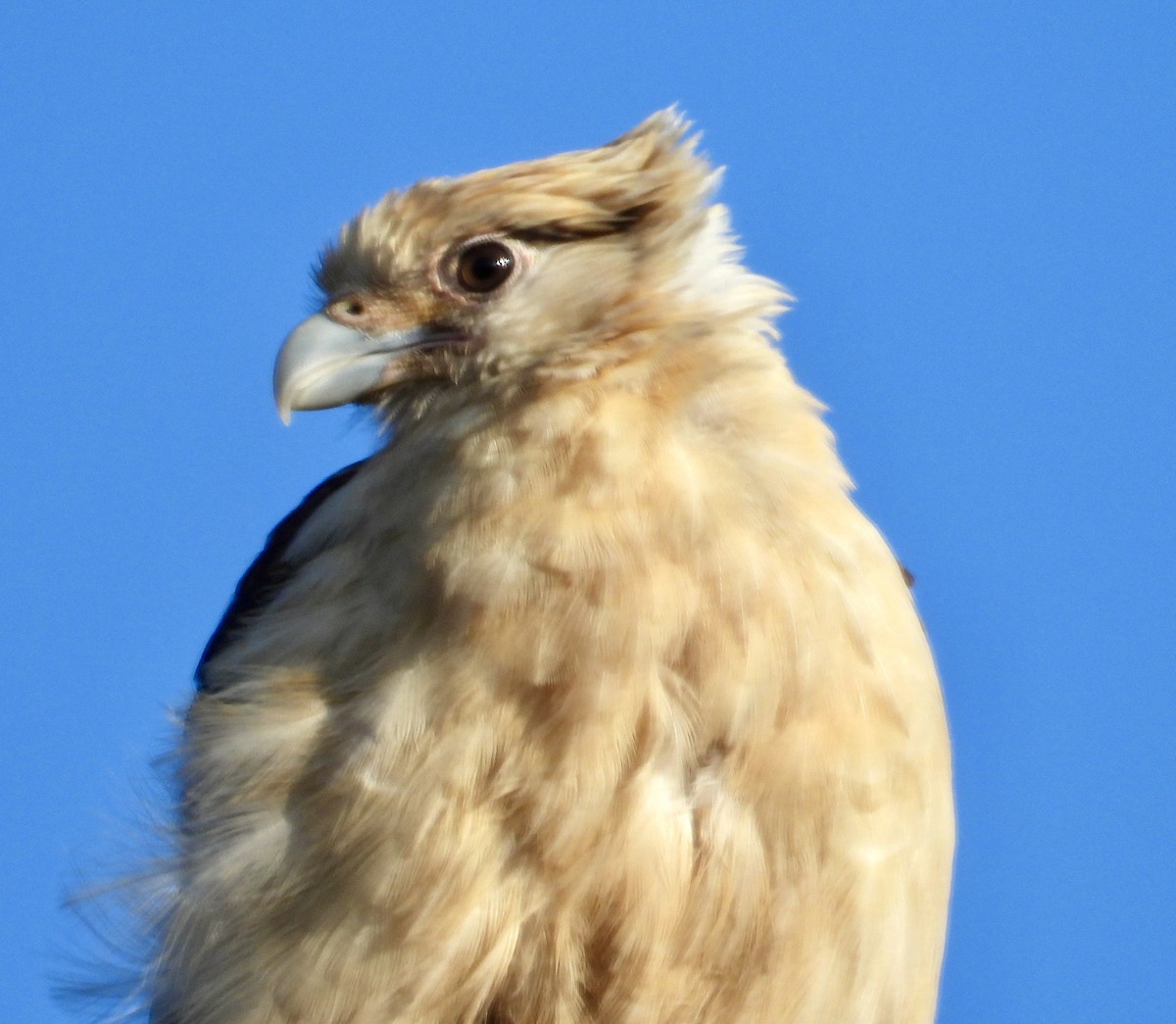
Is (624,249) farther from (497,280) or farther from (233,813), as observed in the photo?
(233,813)

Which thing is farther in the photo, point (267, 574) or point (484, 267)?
point (267, 574)

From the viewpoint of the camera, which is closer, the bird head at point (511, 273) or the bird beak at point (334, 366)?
the bird head at point (511, 273)

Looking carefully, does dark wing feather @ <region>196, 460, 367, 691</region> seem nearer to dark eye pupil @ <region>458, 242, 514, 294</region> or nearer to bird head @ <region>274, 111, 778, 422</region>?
bird head @ <region>274, 111, 778, 422</region>

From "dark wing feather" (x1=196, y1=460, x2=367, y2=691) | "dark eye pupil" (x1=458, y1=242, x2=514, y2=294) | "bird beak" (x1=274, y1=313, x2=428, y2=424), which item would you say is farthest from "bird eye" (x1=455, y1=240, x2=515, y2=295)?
"dark wing feather" (x1=196, y1=460, x2=367, y2=691)

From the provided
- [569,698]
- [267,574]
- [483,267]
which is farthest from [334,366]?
[569,698]

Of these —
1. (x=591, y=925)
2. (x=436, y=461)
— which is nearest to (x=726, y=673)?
(x=591, y=925)

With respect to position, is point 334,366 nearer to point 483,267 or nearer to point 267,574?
point 483,267

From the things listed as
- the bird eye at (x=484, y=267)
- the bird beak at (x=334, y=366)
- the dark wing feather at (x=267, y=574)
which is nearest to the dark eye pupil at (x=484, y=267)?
the bird eye at (x=484, y=267)

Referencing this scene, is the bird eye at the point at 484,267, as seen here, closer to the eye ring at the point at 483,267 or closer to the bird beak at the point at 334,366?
the eye ring at the point at 483,267
